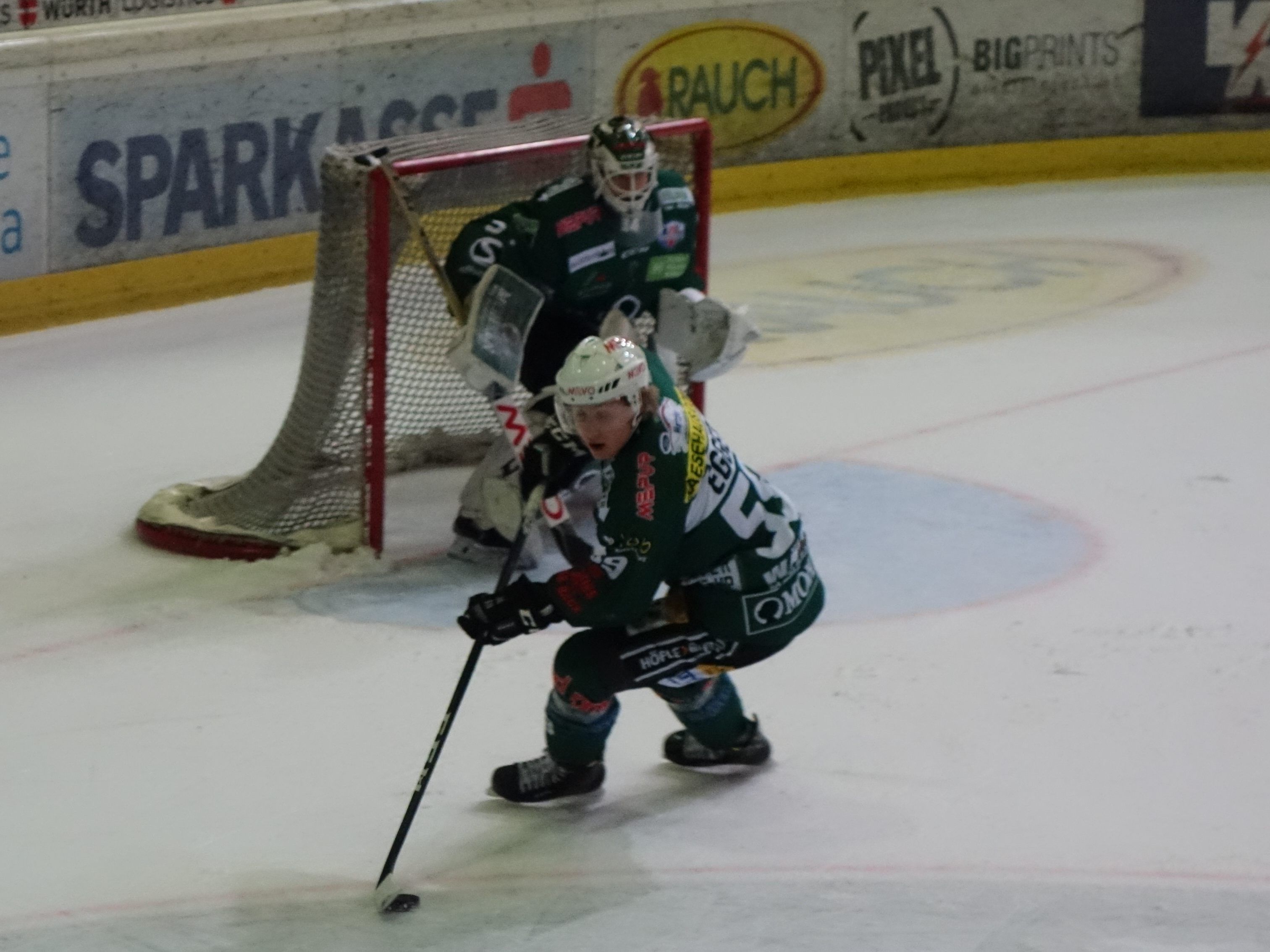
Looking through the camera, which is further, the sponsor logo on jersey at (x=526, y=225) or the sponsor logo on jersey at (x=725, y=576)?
the sponsor logo on jersey at (x=526, y=225)

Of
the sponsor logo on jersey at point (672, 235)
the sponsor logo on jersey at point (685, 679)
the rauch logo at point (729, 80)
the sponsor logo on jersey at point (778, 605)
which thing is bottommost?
the sponsor logo on jersey at point (685, 679)

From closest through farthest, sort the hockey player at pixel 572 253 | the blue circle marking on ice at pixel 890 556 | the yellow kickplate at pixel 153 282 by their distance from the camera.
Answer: the blue circle marking on ice at pixel 890 556
the hockey player at pixel 572 253
the yellow kickplate at pixel 153 282

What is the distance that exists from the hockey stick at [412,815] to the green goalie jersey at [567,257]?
1.62m

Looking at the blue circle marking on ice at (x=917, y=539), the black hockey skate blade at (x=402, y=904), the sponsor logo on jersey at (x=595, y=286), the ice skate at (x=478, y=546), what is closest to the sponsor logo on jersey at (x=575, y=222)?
the sponsor logo on jersey at (x=595, y=286)

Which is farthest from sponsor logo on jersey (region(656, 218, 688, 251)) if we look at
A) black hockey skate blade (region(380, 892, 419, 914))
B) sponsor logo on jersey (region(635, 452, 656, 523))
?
black hockey skate blade (region(380, 892, 419, 914))

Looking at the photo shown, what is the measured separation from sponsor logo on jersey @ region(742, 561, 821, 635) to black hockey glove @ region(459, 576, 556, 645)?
1.33 ft

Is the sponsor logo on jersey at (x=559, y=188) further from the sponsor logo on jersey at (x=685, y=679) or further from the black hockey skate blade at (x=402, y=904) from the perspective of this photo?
the black hockey skate blade at (x=402, y=904)

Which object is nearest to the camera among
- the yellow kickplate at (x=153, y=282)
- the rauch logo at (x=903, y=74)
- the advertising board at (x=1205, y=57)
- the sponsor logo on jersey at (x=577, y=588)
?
the sponsor logo on jersey at (x=577, y=588)

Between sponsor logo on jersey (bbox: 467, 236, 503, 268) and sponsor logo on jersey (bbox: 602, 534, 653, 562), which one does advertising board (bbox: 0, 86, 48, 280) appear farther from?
sponsor logo on jersey (bbox: 602, 534, 653, 562)

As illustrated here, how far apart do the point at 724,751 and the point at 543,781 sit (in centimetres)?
40

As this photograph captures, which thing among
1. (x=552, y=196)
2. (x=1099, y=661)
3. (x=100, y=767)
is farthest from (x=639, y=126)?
(x=100, y=767)

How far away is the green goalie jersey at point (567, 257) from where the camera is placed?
5.39 m

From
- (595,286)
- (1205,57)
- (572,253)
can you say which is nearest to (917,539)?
(595,286)

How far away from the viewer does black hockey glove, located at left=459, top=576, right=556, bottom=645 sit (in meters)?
3.64
